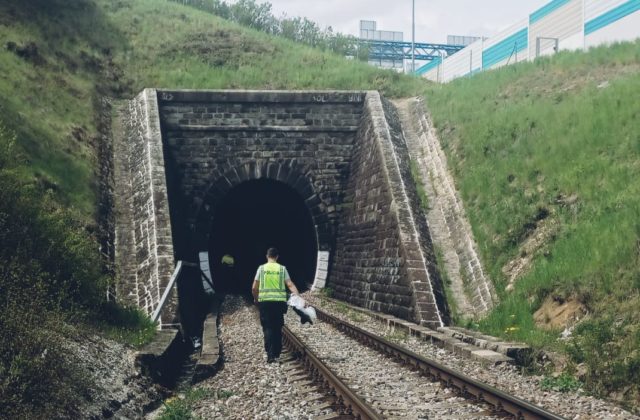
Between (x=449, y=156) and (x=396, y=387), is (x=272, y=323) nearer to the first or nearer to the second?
(x=396, y=387)

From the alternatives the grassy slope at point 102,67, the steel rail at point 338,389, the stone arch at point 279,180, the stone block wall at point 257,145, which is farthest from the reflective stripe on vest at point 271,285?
the stone arch at point 279,180

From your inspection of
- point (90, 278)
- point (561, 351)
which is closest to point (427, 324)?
point (561, 351)

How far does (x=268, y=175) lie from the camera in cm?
2120

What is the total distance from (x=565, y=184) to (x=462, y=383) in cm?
663

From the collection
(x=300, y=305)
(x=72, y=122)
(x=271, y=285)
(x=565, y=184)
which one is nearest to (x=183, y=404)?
(x=271, y=285)

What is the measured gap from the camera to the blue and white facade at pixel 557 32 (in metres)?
33.2

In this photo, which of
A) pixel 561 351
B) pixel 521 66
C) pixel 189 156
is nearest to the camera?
pixel 561 351

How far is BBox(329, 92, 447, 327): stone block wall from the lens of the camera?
1453 centimetres

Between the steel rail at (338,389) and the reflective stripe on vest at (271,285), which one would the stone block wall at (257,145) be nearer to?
the steel rail at (338,389)

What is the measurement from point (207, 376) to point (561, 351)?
4.67 m

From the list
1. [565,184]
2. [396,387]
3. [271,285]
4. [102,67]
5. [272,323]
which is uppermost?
[102,67]

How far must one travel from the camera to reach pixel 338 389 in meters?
7.79

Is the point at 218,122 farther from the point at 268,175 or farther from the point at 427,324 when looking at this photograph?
the point at 427,324

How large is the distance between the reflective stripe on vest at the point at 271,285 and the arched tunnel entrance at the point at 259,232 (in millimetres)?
11669
